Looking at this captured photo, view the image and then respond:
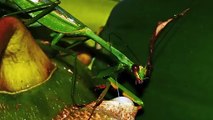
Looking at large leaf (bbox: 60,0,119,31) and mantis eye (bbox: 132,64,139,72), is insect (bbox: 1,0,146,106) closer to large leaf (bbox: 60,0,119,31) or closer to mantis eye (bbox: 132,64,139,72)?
mantis eye (bbox: 132,64,139,72)

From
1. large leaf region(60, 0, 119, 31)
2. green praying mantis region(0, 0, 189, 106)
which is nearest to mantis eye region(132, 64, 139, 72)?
green praying mantis region(0, 0, 189, 106)

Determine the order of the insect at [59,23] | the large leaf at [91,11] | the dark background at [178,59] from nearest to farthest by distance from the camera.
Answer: the dark background at [178,59] < the insect at [59,23] < the large leaf at [91,11]

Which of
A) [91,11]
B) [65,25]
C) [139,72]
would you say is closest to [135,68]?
[139,72]

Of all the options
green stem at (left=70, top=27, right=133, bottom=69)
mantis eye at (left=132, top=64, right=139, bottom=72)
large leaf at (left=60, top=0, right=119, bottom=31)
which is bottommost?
large leaf at (left=60, top=0, right=119, bottom=31)

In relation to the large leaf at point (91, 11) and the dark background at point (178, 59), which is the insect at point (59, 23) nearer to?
the dark background at point (178, 59)

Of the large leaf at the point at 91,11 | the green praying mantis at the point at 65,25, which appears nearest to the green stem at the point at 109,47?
the green praying mantis at the point at 65,25

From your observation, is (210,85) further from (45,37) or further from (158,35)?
(45,37)

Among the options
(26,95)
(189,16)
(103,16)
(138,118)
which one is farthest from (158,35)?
(103,16)

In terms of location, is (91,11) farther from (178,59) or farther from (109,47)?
(178,59)
